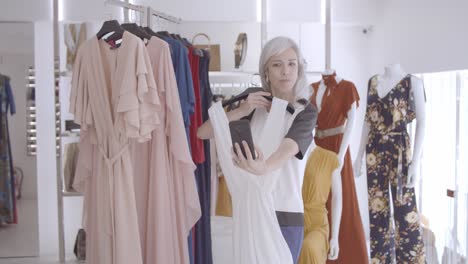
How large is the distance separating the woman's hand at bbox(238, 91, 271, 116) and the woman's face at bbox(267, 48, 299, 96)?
0.09m

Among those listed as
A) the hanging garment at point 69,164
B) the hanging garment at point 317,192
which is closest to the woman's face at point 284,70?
the hanging garment at point 317,192

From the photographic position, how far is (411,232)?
11.1ft

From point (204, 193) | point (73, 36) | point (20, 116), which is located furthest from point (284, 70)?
point (20, 116)

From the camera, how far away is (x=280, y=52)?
193 cm

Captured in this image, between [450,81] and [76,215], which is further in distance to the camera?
[76,215]

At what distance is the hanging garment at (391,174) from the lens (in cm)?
339

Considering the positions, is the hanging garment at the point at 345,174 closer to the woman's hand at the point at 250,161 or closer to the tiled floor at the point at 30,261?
the woman's hand at the point at 250,161

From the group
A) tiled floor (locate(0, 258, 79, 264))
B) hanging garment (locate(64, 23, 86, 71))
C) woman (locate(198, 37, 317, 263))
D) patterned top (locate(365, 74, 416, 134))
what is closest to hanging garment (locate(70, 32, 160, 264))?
woman (locate(198, 37, 317, 263))

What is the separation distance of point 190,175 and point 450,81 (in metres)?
2.12

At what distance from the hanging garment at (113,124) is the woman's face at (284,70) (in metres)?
0.67

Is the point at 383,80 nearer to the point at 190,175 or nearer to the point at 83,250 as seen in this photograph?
the point at 190,175

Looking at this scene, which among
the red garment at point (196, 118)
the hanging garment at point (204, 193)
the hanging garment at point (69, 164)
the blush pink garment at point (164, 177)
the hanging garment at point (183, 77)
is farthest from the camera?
the hanging garment at point (69, 164)

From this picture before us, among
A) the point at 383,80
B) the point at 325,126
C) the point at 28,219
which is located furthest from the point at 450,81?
the point at 28,219

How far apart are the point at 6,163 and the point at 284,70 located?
3.47m
